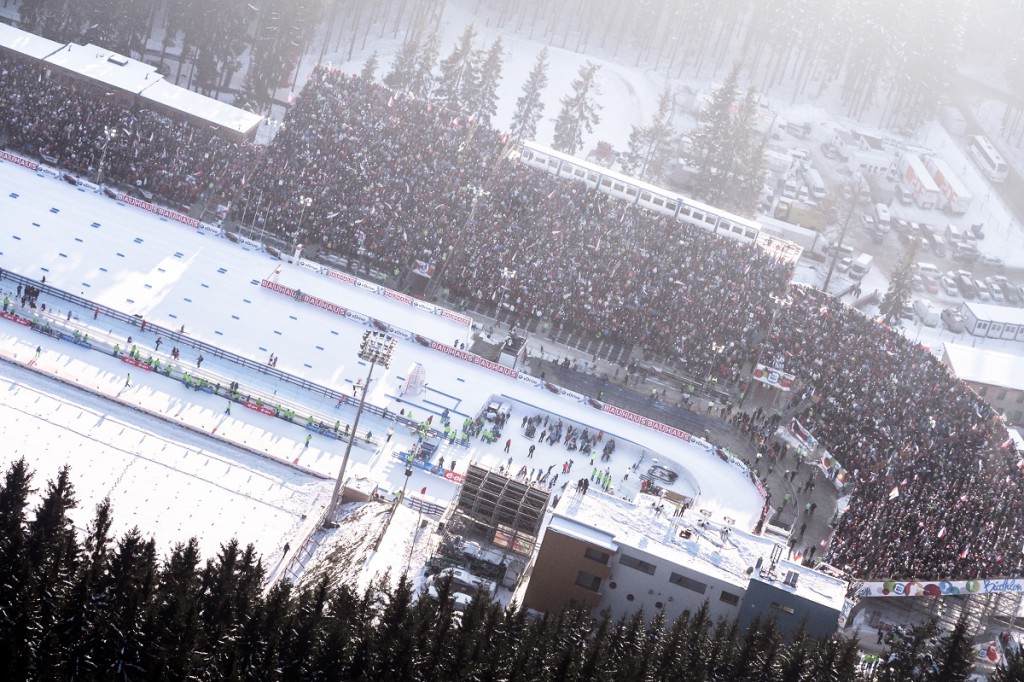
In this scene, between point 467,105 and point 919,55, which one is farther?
point 919,55

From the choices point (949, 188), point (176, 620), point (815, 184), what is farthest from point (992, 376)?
point (176, 620)

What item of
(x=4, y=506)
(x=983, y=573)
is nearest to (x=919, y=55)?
(x=983, y=573)

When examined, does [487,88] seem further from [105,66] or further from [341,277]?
[341,277]

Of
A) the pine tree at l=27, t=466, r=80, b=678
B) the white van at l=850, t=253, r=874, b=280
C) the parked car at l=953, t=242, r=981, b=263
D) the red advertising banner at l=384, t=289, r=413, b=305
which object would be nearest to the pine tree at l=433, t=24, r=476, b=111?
the red advertising banner at l=384, t=289, r=413, b=305

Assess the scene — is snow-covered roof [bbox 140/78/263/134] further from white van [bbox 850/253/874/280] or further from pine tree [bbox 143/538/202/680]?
pine tree [bbox 143/538/202/680]

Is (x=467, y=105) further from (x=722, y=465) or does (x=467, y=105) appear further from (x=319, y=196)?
(x=722, y=465)

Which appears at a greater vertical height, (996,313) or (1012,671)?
(996,313)
